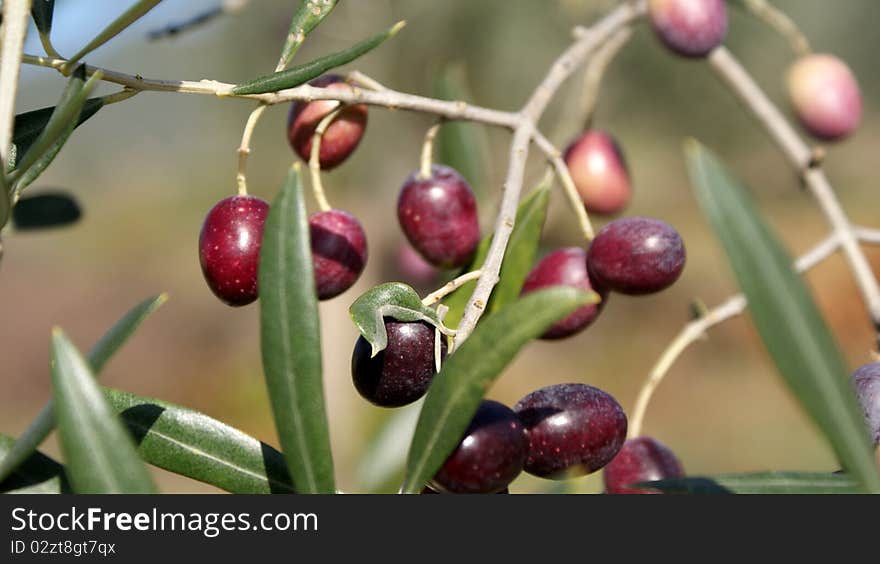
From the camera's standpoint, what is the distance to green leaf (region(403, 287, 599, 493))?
0.52 meters

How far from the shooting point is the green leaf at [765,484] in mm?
593

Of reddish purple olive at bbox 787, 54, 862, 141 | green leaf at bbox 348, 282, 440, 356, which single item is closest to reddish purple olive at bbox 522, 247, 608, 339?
green leaf at bbox 348, 282, 440, 356

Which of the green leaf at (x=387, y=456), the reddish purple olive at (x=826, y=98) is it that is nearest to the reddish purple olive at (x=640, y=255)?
the green leaf at (x=387, y=456)

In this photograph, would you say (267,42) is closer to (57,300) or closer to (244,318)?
(244,318)

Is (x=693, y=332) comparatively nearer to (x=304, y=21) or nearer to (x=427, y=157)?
(x=427, y=157)

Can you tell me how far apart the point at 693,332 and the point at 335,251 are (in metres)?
0.52

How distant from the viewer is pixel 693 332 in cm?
115

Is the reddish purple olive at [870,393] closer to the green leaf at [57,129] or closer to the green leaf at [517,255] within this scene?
the green leaf at [517,255]

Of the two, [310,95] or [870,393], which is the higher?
[310,95]

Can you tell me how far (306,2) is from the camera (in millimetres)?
864

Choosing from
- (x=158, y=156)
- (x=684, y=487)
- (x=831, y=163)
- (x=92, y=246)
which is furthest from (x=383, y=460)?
(x=158, y=156)

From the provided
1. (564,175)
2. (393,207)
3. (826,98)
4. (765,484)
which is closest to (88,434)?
(765,484)

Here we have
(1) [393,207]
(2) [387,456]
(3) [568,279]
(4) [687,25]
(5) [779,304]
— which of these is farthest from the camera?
(1) [393,207]

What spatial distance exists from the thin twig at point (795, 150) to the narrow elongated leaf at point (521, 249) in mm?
466
